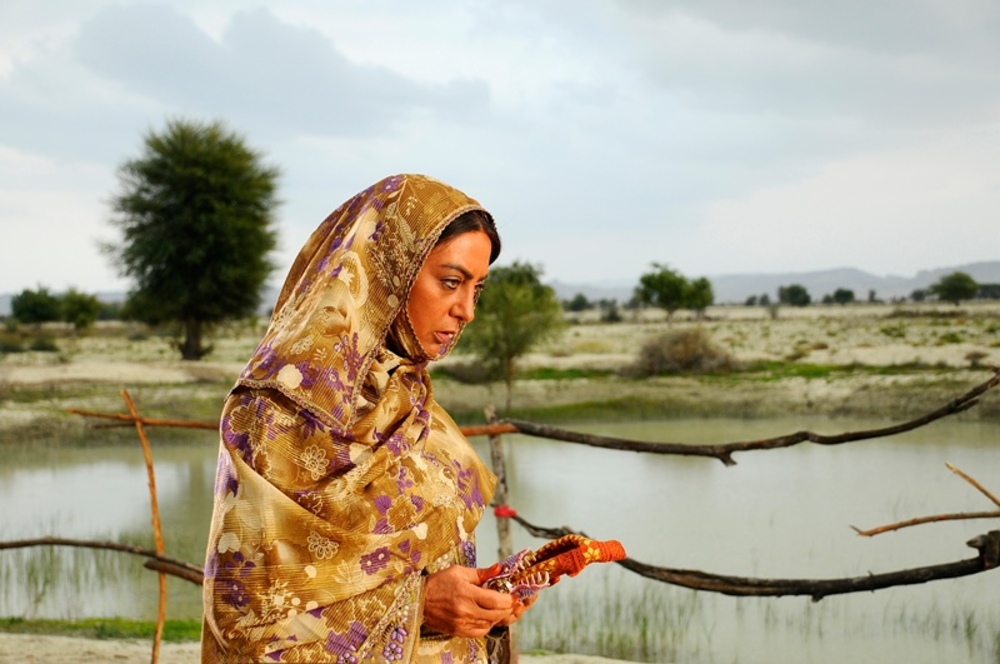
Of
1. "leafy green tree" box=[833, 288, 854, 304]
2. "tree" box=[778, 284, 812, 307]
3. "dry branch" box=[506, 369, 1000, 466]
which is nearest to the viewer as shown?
"dry branch" box=[506, 369, 1000, 466]

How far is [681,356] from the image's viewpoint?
69.1 ft

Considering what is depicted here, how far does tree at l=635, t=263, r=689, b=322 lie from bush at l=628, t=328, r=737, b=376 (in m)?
12.7

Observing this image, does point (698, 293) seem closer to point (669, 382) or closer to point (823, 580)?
point (669, 382)

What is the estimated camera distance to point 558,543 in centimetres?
166

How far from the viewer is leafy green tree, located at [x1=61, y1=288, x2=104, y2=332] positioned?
125 feet

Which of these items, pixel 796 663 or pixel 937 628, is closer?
pixel 796 663

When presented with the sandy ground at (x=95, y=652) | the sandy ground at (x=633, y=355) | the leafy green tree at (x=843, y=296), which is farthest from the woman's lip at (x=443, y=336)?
the leafy green tree at (x=843, y=296)

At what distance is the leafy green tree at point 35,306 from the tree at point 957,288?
30918 millimetres

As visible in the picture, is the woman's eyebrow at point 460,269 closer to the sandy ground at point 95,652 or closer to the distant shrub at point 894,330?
the sandy ground at point 95,652

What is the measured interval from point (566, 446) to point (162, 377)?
10131mm

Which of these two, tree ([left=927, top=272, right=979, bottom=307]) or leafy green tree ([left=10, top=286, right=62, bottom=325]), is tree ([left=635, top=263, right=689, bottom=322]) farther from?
leafy green tree ([left=10, top=286, right=62, bottom=325])

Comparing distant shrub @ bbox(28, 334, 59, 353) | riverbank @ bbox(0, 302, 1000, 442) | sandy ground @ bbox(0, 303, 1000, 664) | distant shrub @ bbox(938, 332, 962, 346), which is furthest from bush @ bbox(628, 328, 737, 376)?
distant shrub @ bbox(28, 334, 59, 353)

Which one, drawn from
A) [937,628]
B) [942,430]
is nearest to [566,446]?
[942,430]

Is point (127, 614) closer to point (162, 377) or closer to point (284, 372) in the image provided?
point (284, 372)
